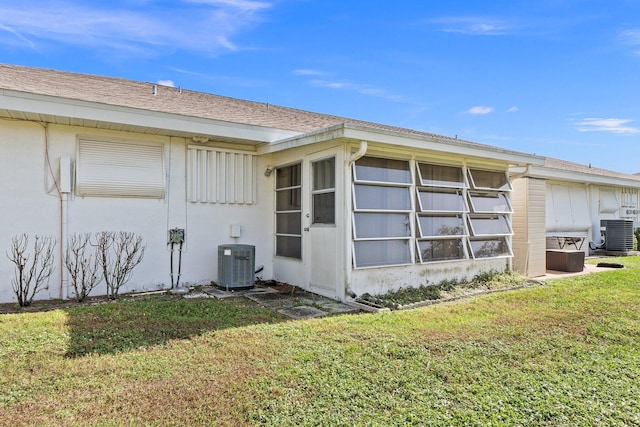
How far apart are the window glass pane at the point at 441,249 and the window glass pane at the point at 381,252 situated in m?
0.40

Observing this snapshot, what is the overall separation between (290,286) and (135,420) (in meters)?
4.92

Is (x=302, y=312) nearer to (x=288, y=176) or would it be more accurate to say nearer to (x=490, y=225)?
(x=288, y=176)

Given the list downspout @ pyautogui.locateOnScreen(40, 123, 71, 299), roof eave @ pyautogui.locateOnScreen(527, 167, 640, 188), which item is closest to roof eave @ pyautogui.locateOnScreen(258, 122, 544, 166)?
roof eave @ pyautogui.locateOnScreen(527, 167, 640, 188)

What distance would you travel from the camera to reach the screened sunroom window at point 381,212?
648 cm

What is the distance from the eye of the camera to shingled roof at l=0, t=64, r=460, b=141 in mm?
6448

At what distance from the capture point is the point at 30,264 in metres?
5.98

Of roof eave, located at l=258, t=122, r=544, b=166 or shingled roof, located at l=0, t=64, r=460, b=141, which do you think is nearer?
roof eave, located at l=258, t=122, r=544, b=166

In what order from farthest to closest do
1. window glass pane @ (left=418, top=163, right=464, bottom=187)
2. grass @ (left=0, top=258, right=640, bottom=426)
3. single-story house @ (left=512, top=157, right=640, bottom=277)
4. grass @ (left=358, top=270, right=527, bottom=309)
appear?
1. single-story house @ (left=512, top=157, right=640, bottom=277)
2. window glass pane @ (left=418, top=163, right=464, bottom=187)
3. grass @ (left=358, top=270, right=527, bottom=309)
4. grass @ (left=0, top=258, right=640, bottom=426)

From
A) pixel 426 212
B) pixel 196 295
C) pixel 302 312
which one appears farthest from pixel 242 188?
pixel 426 212

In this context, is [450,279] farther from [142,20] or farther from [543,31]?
[142,20]

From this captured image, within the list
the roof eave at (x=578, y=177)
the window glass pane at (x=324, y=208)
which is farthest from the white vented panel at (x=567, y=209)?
the window glass pane at (x=324, y=208)

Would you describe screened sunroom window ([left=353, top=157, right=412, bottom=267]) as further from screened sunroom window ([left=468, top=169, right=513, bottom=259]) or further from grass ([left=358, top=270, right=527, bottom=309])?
screened sunroom window ([left=468, top=169, right=513, bottom=259])

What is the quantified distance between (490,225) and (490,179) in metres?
1.04

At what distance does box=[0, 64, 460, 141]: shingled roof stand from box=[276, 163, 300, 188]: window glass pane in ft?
2.90
